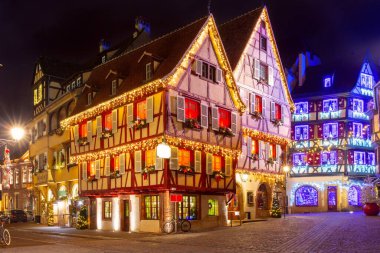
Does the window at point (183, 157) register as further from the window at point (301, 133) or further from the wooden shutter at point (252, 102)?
the window at point (301, 133)

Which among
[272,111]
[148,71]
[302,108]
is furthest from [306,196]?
[148,71]

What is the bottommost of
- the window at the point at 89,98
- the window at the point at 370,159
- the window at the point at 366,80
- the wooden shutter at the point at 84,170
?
the wooden shutter at the point at 84,170

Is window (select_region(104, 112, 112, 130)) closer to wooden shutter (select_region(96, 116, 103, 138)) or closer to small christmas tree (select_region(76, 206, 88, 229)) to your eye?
wooden shutter (select_region(96, 116, 103, 138))

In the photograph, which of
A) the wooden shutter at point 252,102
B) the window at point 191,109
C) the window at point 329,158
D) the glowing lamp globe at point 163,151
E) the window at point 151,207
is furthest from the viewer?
the window at point 329,158

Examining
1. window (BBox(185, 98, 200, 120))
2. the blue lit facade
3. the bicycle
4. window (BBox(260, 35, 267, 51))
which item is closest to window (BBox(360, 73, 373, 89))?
the blue lit facade

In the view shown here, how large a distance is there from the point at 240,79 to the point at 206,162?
8.48 m

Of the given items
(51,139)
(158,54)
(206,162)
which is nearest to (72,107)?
(51,139)

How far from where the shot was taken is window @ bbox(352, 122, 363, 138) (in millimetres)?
54922

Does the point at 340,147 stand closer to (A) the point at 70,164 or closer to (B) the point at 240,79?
(B) the point at 240,79

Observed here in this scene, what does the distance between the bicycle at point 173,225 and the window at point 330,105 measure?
31332 mm

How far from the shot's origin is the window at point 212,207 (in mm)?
32681

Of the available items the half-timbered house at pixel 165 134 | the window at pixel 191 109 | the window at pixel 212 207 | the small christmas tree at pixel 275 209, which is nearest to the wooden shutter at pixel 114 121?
the half-timbered house at pixel 165 134

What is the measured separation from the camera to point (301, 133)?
57.4m

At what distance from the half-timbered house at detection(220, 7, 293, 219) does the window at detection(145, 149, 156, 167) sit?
28.9 ft
